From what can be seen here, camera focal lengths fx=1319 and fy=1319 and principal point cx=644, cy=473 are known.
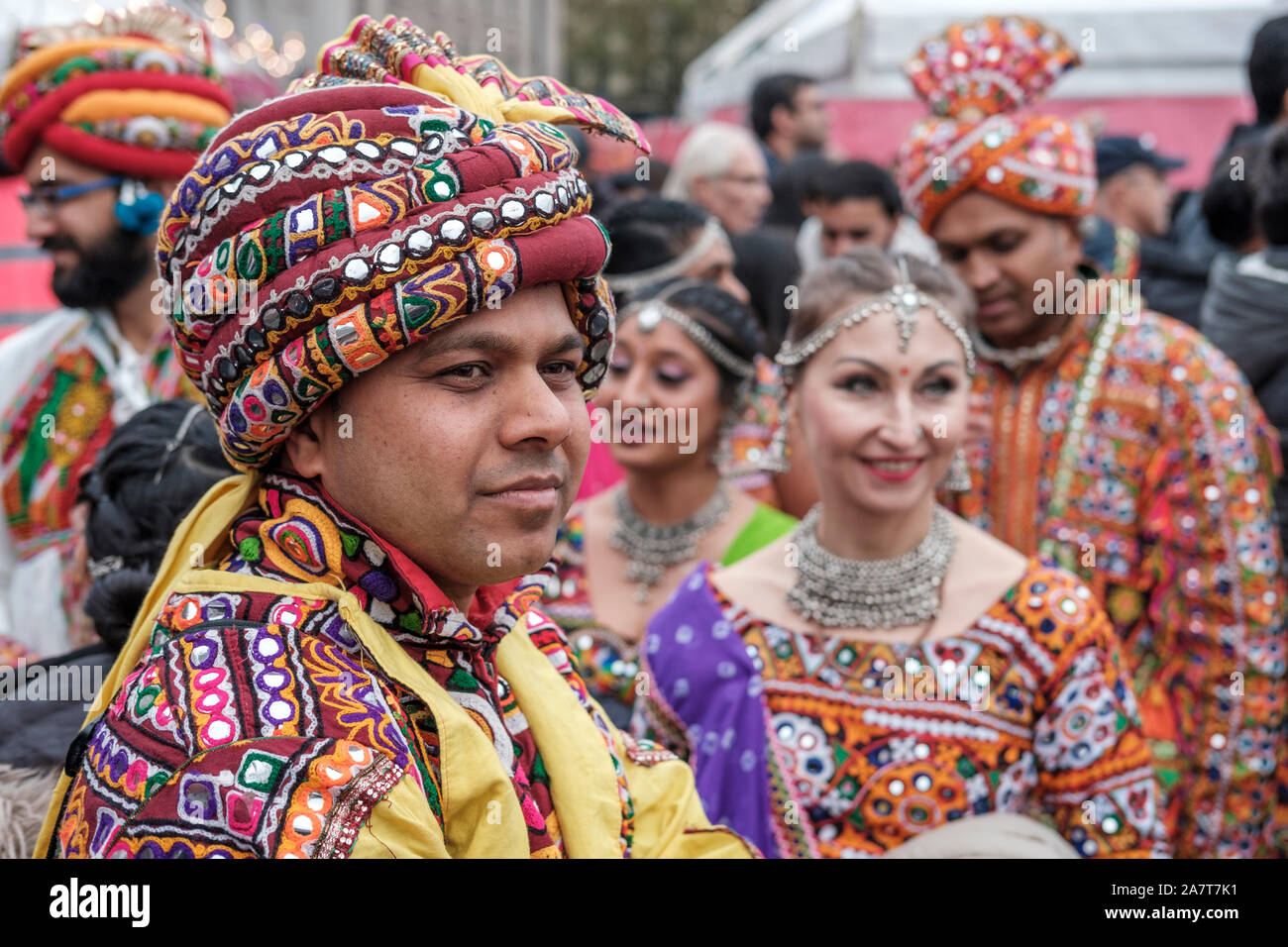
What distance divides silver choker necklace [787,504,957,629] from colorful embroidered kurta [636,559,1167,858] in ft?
0.21

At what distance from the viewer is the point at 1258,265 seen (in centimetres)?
375

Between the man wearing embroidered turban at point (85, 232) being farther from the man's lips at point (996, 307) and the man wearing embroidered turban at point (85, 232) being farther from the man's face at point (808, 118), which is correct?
the man's face at point (808, 118)

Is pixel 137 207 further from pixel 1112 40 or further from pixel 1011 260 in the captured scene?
pixel 1112 40

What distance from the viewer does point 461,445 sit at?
1481mm

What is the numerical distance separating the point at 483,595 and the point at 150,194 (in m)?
2.73

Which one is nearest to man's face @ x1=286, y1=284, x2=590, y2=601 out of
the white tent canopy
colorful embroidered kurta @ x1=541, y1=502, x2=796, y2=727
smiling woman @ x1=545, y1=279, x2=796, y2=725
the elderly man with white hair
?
colorful embroidered kurta @ x1=541, y1=502, x2=796, y2=727

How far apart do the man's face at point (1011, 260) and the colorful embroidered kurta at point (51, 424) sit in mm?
2286

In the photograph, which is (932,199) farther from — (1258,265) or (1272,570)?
(1272,570)

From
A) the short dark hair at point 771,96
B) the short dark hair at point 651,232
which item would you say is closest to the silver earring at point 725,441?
the short dark hair at point 651,232

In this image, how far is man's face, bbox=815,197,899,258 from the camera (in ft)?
19.2

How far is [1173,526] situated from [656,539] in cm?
136

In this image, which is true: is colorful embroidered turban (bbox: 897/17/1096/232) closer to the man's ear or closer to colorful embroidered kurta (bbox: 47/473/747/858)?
colorful embroidered kurta (bbox: 47/473/747/858)

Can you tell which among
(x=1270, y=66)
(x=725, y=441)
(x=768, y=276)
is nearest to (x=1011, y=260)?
(x=725, y=441)
